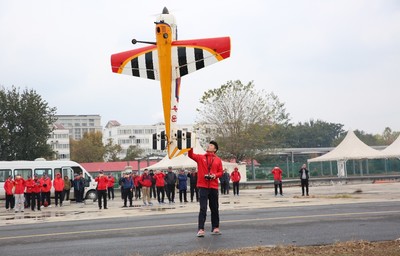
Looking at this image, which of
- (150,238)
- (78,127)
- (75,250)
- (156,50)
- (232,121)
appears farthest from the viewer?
(78,127)

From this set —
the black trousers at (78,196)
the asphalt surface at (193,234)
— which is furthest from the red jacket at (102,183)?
the asphalt surface at (193,234)

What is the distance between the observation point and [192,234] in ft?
40.0

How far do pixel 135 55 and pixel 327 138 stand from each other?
117 meters

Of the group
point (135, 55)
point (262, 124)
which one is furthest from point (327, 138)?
point (135, 55)

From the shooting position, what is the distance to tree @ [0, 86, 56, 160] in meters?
54.6

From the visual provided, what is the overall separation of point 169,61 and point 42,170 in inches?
790

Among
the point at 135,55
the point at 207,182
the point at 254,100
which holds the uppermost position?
the point at 254,100

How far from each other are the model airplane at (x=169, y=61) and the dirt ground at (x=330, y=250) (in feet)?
19.8

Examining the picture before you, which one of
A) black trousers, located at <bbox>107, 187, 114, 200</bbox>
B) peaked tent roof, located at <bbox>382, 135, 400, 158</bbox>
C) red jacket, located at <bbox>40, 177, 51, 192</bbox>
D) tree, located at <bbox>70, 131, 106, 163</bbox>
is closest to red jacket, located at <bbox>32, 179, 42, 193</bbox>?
red jacket, located at <bbox>40, 177, 51, 192</bbox>

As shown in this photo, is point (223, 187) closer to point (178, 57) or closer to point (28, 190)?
point (28, 190)

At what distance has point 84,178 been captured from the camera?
34.1 metres

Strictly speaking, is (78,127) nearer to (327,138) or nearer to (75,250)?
(327,138)

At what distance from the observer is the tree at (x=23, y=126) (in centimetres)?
5456

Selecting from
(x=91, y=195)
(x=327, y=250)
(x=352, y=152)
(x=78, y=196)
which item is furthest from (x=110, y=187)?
(x=327, y=250)
